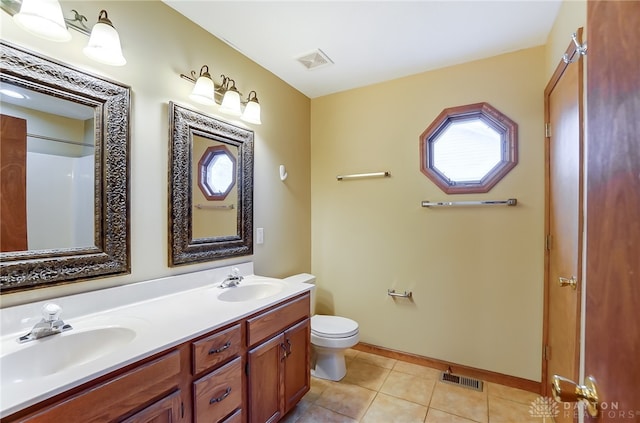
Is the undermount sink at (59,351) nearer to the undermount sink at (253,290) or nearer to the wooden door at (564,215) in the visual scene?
the undermount sink at (253,290)

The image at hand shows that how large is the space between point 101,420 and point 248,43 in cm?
214

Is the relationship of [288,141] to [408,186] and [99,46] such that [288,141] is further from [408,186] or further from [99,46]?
[99,46]

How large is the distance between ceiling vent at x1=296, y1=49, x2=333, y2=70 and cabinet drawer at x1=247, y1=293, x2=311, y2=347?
5.70ft

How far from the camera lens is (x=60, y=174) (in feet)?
3.99

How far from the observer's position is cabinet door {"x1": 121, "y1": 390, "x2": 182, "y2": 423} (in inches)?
37.3

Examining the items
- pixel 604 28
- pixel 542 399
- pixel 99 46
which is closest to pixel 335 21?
pixel 99 46

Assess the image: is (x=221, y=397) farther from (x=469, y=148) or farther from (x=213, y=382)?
(x=469, y=148)

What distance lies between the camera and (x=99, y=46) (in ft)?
4.00

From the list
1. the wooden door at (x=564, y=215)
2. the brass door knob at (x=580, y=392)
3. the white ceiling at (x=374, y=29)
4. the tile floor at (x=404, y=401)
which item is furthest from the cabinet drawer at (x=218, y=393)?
the white ceiling at (x=374, y=29)

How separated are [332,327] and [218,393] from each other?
3.65 ft

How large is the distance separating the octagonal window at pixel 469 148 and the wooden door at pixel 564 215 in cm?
26

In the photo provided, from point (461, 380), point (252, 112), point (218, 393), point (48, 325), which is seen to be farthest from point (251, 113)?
point (461, 380)

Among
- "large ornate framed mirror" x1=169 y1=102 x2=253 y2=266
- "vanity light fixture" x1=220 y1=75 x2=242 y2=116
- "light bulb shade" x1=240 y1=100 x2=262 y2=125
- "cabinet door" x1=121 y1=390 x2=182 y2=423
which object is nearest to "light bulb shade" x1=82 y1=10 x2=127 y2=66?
"large ornate framed mirror" x1=169 y1=102 x2=253 y2=266

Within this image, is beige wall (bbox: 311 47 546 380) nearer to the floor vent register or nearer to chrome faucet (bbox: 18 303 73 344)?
the floor vent register
